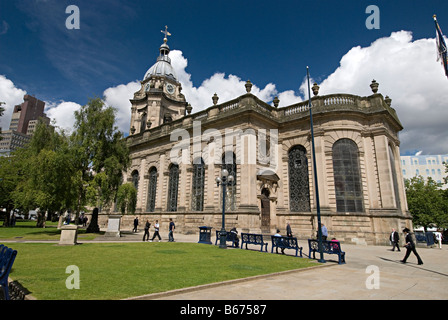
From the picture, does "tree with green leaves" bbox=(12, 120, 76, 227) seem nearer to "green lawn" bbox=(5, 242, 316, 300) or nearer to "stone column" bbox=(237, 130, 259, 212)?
"green lawn" bbox=(5, 242, 316, 300)

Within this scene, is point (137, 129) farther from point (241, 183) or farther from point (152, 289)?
point (152, 289)

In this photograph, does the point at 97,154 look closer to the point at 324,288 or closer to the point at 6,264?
the point at 6,264

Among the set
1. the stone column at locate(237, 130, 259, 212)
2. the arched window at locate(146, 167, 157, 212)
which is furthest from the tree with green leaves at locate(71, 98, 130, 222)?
the stone column at locate(237, 130, 259, 212)

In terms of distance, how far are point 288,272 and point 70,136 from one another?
20710 millimetres

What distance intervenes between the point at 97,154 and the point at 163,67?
28.0 m

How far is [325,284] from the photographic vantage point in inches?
276

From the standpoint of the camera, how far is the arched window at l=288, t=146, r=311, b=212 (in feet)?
75.5

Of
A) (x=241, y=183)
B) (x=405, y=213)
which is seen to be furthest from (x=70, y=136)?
(x=405, y=213)

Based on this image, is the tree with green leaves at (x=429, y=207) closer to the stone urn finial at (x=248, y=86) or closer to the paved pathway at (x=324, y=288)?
the stone urn finial at (x=248, y=86)

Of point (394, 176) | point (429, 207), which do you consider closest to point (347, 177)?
point (394, 176)

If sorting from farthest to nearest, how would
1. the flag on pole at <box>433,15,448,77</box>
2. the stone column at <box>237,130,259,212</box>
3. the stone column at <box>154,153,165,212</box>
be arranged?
the stone column at <box>154,153,165,212</box> < the stone column at <box>237,130,259,212</box> < the flag on pole at <box>433,15,448,77</box>

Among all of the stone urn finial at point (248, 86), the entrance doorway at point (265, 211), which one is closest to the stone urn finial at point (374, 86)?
the stone urn finial at point (248, 86)

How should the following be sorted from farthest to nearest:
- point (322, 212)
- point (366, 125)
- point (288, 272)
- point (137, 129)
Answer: point (137, 129) < point (366, 125) < point (322, 212) < point (288, 272)

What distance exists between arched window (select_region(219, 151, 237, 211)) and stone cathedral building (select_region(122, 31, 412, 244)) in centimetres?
9
